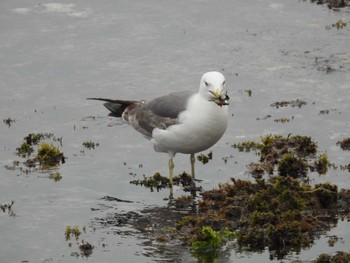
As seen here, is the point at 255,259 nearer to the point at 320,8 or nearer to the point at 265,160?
the point at 265,160

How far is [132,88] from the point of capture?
61.7 feet

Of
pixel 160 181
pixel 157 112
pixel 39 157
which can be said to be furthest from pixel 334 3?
pixel 39 157

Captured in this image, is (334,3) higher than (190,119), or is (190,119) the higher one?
(334,3)

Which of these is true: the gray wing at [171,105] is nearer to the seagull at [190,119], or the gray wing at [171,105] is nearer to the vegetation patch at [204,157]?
the seagull at [190,119]

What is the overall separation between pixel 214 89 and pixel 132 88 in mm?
5932

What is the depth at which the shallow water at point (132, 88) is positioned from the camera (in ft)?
41.3

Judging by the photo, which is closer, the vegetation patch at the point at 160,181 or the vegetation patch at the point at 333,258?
the vegetation patch at the point at 333,258

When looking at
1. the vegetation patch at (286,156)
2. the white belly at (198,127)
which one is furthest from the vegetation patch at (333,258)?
the vegetation patch at (286,156)

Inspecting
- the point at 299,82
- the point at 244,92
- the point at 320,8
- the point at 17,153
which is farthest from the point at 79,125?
the point at 320,8

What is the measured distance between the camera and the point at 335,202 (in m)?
12.9

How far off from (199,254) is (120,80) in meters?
8.64

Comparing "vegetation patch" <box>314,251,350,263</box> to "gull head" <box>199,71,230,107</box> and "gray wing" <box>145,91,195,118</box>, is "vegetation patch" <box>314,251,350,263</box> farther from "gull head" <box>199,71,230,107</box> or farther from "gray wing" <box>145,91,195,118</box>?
"gray wing" <box>145,91,195,118</box>

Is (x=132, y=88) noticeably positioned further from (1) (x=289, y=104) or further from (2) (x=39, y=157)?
(2) (x=39, y=157)

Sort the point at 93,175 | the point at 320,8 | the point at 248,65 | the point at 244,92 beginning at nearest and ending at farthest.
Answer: the point at 93,175
the point at 244,92
the point at 248,65
the point at 320,8
